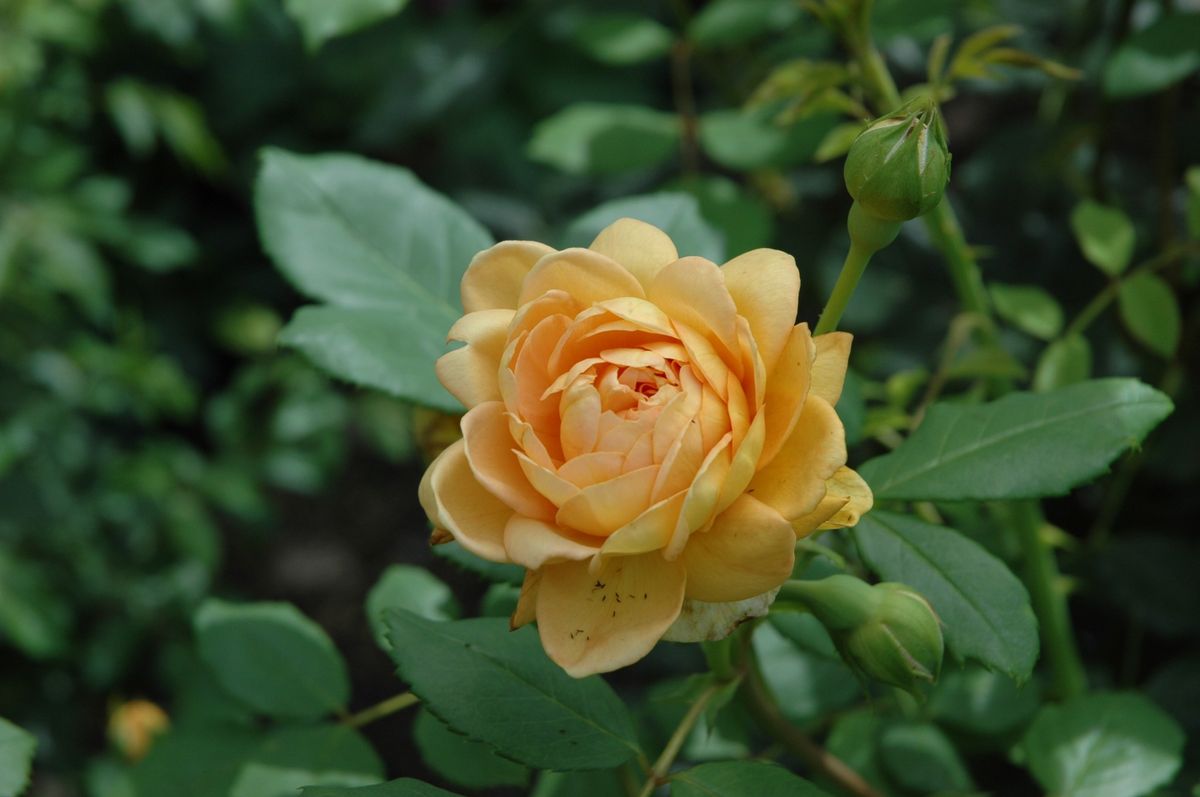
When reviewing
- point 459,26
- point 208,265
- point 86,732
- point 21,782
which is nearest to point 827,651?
point 21,782

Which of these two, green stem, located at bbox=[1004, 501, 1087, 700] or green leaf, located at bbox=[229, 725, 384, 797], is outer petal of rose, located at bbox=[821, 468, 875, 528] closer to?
green stem, located at bbox=[1004, 501, 1087, 700]

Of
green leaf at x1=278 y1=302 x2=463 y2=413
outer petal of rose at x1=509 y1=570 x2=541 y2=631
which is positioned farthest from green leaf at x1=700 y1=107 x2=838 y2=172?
Result: outer petal of rose at x1=509 y1=570 x2=541 y2=631

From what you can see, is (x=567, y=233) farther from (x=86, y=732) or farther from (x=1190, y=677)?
(x=86, y=732)

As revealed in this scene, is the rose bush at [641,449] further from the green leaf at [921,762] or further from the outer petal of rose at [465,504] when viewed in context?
the green leaf at [921,762]

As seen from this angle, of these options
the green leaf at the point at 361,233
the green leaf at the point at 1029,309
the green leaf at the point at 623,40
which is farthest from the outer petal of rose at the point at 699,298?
the green leaf at the point at 623,40

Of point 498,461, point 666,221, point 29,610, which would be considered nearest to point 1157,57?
point 666,221

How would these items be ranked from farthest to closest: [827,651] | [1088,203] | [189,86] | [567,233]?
1. [189,86]
2. [1088,203]
3. [567,233]
4. [827,651]

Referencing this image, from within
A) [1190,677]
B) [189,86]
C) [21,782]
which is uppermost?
[21,782]
